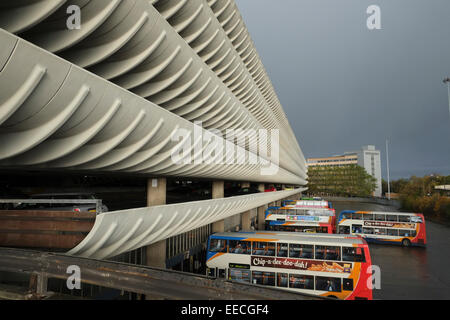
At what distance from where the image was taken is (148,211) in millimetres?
8695

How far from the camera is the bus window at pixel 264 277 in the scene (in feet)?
42.8

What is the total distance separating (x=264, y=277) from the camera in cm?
1316

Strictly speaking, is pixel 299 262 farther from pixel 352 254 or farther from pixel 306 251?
pixel 352 254

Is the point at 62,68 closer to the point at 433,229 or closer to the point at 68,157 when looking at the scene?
the point at 68,157

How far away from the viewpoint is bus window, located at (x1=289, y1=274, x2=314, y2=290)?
1257cm

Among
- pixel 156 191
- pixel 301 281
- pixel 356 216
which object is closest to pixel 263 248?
pixel 301 281

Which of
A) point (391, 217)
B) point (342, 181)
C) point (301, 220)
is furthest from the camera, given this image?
point (342, 181)

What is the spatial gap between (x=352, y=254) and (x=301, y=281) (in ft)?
9.17

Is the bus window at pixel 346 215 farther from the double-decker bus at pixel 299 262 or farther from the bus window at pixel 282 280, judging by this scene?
the bus window at pixel 282 280

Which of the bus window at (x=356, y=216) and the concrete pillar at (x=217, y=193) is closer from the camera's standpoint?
the concrete pillar at (x=217, y=193)

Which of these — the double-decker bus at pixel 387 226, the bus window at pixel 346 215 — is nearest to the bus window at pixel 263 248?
the double-decker bus at pixel 387 226

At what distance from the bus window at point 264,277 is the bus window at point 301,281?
2.92 feet

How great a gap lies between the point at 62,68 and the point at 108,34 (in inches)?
133
